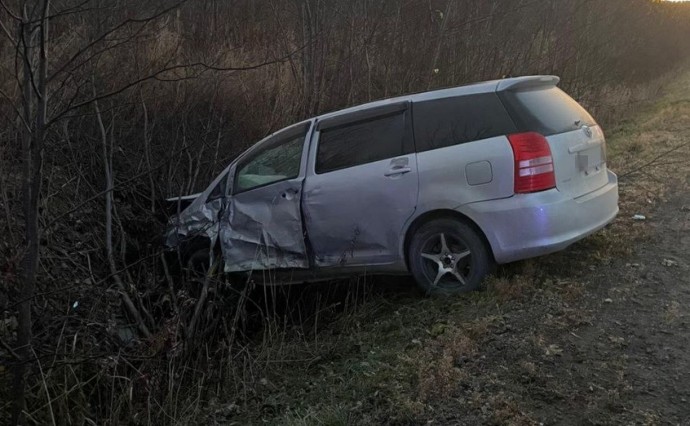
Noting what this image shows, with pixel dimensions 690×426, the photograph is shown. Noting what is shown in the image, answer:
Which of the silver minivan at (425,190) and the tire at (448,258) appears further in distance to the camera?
the tire at (448,258)

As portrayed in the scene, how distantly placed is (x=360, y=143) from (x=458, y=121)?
927 millimetres

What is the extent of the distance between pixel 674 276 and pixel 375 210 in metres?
2.58

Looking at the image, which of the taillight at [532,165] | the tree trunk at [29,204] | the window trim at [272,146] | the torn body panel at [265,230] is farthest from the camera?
the window trim at [272,146]

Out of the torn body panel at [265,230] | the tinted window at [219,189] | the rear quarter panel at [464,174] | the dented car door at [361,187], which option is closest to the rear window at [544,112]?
the rear quarter panel at [464,174]

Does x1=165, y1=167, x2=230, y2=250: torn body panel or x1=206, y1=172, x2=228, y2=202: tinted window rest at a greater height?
x1=206, y1=172, x2=228, y2=202: tinted window

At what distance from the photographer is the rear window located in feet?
16.0

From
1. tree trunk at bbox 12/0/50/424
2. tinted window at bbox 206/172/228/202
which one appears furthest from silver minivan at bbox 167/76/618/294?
tree trunk at bbox 12/0/50/424

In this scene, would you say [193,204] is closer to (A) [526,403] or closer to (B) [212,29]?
(A) [526,403]

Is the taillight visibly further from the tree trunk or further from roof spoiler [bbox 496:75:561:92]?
the tree trunk

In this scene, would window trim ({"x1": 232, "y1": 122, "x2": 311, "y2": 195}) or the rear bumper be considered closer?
the rear bumper

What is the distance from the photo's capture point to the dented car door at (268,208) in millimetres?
5812

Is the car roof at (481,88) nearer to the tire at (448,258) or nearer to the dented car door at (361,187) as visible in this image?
the dented car door at (361,187)

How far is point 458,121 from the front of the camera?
5145mm

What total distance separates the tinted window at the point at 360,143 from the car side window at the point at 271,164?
0.28 metres
